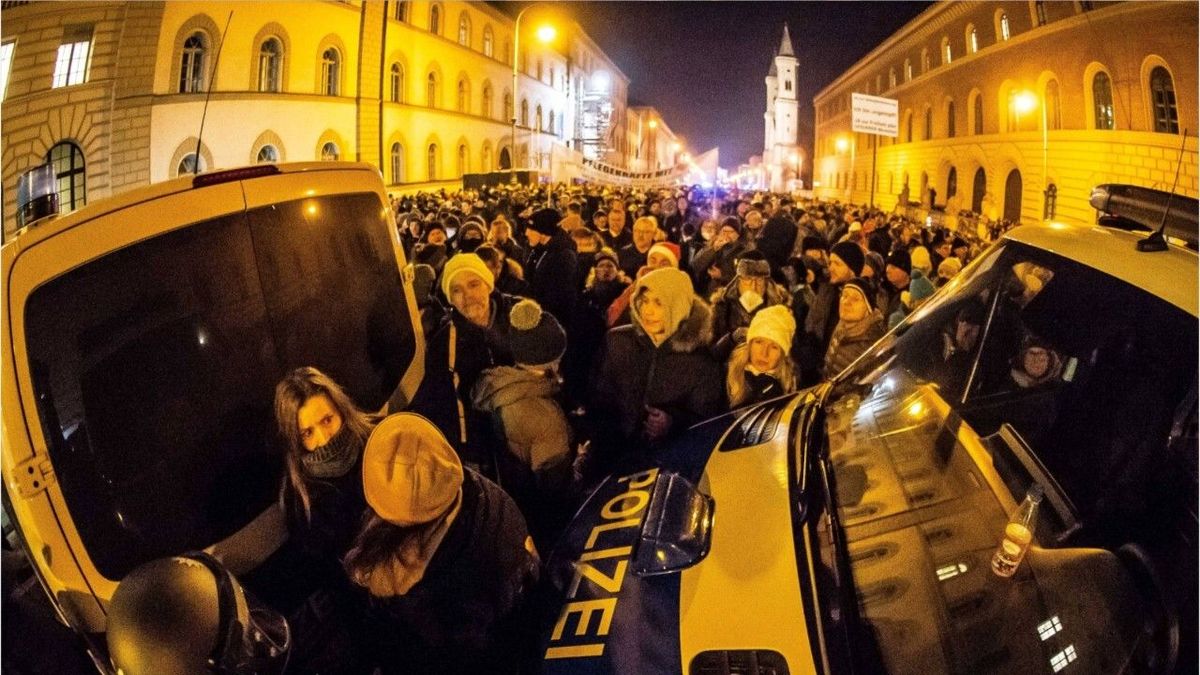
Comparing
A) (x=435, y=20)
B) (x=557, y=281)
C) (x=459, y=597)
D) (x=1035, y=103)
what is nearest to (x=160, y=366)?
(x=459, y=597)

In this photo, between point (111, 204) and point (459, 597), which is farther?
point (459, 597)

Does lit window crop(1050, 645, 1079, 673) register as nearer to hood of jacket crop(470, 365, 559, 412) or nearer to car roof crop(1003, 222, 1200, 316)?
car roof crop(1003, 222, 1200, 316)

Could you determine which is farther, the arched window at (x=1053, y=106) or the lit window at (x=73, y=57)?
the arched window at (x=1053, y=106)

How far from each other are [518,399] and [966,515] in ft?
6.79

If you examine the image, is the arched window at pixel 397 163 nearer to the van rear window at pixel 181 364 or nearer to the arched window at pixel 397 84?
the arched window at pixel 397 84

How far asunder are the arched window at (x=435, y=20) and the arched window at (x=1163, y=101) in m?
30.1

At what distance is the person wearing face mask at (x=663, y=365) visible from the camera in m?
3.83

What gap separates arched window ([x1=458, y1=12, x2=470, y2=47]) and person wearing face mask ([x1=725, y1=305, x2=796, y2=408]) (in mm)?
37815

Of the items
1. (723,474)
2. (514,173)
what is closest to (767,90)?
(514,173)

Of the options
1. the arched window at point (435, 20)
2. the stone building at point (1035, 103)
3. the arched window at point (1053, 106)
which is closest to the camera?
the stone building at point (1035, 103)

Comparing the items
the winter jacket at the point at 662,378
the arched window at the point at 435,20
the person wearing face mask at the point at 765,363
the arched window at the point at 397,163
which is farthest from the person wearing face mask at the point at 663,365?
the arched window at the point at 435,20

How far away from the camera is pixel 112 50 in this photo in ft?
46.4

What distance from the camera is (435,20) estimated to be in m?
33.9

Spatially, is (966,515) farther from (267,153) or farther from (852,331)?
(267,153)
